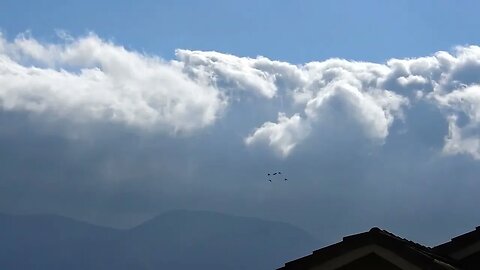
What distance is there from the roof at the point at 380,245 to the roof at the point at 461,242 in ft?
7.47

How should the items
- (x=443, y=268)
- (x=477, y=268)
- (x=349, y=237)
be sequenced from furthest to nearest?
(x=477, y=268)
(x=349, y=237)
(x=443, y=268)

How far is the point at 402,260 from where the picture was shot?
1452 cm

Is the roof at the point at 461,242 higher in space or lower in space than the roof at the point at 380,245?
higher

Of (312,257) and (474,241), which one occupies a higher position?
(474,241)

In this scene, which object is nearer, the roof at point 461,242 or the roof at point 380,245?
the roof at point 380,245

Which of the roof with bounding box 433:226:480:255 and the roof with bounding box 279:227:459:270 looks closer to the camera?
the roof with bounding box 279:227:459:270

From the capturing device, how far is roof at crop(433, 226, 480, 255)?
17.9 meters

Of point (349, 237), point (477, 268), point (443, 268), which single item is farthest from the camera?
point (477, 268)

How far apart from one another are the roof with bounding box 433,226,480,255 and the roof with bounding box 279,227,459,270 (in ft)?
7.47

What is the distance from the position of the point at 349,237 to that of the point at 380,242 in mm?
579

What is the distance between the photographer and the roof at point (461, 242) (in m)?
17.9

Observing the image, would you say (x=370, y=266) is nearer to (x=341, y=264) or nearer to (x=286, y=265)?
(x=341, y=264)

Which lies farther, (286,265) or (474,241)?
(474,241)

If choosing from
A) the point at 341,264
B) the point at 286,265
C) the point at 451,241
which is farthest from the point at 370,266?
the point at 451,241
